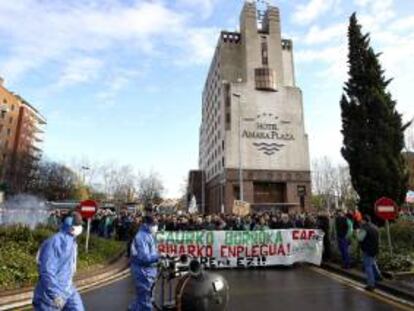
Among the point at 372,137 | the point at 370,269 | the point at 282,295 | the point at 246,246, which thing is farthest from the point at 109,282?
the point at 372,137

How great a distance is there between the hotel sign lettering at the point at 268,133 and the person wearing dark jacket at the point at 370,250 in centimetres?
5938

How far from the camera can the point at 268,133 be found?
240 feet

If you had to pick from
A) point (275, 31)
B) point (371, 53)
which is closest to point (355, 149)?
point (371, 53)

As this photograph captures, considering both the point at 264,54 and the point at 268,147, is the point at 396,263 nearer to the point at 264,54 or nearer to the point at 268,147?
the point at 268,147

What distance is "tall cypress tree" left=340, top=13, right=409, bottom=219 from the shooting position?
2327 centimetres

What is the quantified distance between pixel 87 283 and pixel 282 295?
5.54 metres

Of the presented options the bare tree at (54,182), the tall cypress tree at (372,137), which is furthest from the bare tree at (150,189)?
the tall cypress tree at (372,137)

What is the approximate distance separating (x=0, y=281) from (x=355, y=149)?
57.9ft

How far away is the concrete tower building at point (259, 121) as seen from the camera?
70500mm

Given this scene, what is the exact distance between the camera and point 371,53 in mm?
24766

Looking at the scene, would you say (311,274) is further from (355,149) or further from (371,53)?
(371,53)

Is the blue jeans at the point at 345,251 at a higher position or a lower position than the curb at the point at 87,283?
higher

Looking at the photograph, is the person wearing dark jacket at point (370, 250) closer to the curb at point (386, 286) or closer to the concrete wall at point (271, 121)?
the curb at point (386, 286)

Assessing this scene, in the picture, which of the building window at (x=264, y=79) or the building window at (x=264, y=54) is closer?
the building window at (x=264, y=79)
